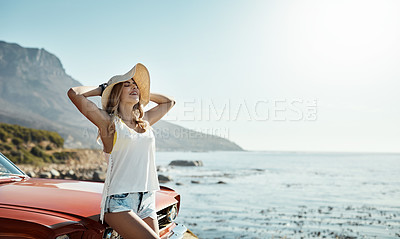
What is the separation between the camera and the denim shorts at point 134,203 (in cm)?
272

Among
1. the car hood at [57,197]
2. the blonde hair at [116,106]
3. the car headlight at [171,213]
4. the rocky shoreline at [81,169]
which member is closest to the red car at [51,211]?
the car hood at [57,197]

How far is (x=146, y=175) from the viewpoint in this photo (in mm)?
2922

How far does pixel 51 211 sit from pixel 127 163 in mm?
676

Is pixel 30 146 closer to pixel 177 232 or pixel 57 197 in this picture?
pixel 177 232

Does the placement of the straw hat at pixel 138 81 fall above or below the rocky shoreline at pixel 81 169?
above

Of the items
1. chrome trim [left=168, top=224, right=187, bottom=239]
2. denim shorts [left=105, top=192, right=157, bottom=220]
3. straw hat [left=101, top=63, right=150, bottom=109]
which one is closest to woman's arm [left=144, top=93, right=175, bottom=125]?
straw hat [left=101, top=63, right=150, bottom=109]

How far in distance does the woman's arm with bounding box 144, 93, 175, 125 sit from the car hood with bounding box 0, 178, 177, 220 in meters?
0.91

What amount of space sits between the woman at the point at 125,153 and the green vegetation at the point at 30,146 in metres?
39.9

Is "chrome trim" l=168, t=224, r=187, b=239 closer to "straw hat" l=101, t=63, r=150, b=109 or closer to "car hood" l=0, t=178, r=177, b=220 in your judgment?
"car hood" l=0, t=178, r=177, b=220

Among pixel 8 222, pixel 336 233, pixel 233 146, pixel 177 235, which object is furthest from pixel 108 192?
pixel 233 146

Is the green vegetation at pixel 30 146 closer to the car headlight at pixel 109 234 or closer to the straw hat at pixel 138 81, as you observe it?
the straw hat at pixel 138 81

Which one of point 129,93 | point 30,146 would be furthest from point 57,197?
point 30,146

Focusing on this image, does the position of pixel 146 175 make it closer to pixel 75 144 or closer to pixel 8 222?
pixel 8 222

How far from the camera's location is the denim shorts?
2.72 meters
